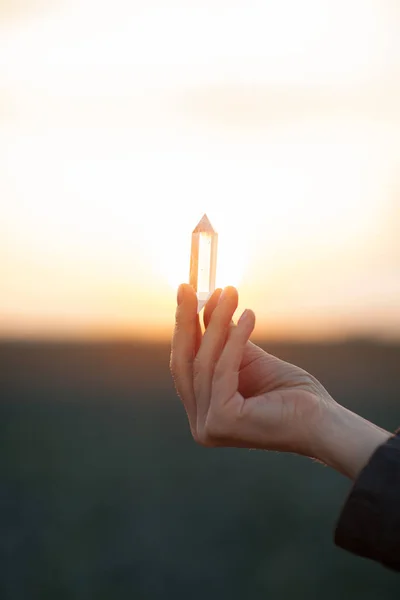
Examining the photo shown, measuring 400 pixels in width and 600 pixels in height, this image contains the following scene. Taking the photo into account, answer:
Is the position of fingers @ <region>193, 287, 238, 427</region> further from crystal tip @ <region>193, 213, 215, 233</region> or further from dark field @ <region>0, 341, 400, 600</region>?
dark field @ <region>0, 341, 400, 600</region>

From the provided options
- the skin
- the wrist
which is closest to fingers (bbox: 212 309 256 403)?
the skin

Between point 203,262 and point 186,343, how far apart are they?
29 cm

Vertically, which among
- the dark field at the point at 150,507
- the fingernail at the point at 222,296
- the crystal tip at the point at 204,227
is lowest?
the dark field at the point at 150,507

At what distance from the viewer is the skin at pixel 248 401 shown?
2.40m

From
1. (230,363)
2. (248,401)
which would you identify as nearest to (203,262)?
(230,363)

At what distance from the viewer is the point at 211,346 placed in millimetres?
2562

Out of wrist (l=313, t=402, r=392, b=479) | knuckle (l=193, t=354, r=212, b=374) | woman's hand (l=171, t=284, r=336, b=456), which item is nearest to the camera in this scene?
wrist (l=313, t=402, r=392, b=479)

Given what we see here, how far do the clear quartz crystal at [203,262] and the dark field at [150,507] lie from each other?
1500cm

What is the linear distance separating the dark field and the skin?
48.9 feet

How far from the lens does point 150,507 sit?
58.5ft

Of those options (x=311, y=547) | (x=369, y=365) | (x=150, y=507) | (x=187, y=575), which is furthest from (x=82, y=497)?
(x=369, y=365)

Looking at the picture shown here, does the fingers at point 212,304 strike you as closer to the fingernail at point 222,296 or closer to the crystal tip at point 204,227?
the fingernail at point 222,296

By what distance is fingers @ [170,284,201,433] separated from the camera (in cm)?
264

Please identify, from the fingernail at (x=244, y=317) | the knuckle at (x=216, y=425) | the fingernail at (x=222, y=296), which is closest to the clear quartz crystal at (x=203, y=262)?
the fingernail at (x=222, y=296)
